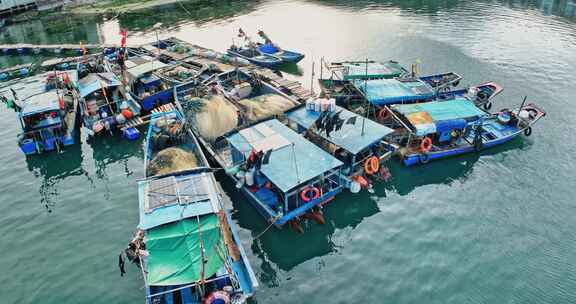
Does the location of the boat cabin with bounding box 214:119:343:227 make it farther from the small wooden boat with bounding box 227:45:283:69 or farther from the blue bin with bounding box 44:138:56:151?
the small wooden boat with bounding box 227:45:283:69

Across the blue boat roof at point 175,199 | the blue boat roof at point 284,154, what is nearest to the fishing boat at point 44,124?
the blue boat roof at point 175,199

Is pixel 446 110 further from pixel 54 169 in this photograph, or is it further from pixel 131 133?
pixel 54 169

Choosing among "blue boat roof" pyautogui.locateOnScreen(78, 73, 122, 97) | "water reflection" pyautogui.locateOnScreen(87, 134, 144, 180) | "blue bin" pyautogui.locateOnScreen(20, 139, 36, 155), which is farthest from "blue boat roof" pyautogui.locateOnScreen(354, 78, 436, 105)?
"blue bin" pyautogui.locateOnScreen(20, 139, 36, 155)

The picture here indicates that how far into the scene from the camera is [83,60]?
151 feet

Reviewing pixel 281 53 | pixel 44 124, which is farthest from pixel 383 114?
pixel 44 124

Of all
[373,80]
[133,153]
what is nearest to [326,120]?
[373,80]

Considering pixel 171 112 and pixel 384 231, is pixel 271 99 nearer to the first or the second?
pixel 171 112

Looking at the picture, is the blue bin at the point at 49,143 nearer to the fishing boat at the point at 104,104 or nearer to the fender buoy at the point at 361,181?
the fishing boat at the point at 104,104

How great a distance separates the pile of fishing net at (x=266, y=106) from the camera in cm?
2823

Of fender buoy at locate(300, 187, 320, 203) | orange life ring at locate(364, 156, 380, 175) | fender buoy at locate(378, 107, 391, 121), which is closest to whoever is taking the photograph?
fender buoy at locate(300, 187, 320, 203)

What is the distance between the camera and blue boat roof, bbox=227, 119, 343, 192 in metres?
21.0

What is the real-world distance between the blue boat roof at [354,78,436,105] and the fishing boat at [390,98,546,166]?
223cm

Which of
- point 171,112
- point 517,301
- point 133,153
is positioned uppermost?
point 171,112

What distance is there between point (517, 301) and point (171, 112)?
93.1ft
